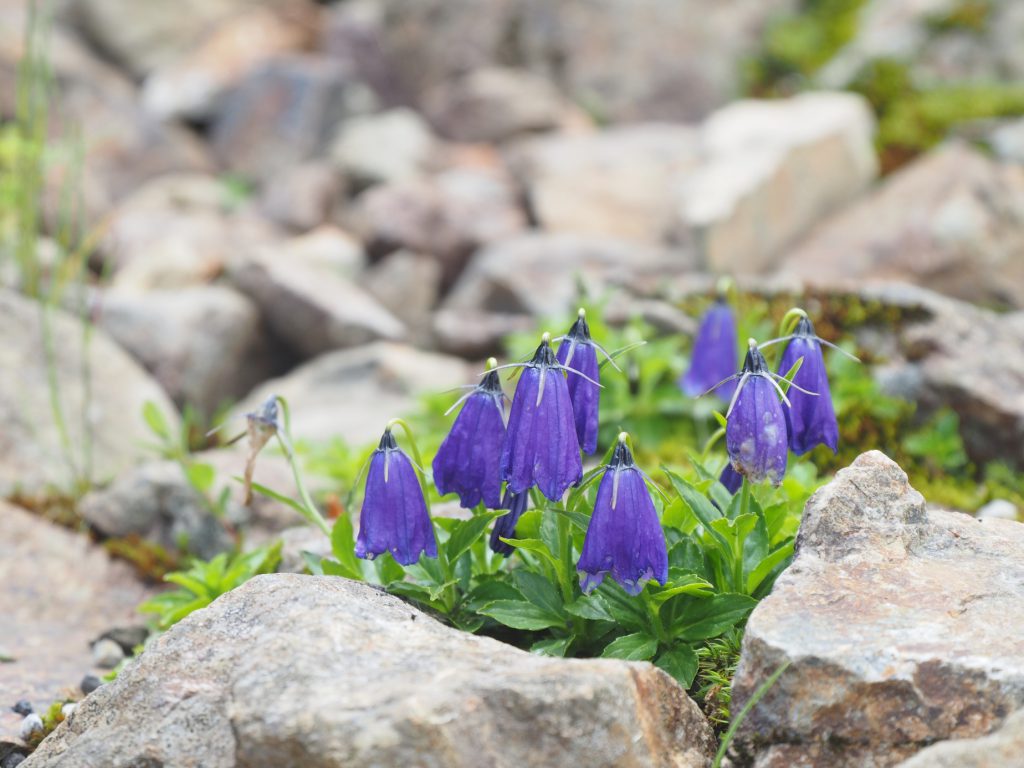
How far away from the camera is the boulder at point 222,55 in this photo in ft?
45.9

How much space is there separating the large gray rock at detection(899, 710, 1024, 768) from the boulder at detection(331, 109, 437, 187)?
9.96 metres

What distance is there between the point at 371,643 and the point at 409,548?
0.50 meters

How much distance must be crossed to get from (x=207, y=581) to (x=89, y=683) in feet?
1.85

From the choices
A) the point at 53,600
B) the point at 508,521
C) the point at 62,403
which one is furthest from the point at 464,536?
the point at 62,403

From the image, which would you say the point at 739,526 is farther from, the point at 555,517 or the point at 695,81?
the point at 695,81

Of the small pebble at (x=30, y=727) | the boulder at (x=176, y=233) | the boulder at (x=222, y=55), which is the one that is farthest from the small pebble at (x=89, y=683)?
the boulder at (x=222, y=55)

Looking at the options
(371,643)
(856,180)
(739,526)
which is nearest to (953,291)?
(856,180)

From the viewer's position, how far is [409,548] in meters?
3.22

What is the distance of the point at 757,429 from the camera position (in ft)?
10.1

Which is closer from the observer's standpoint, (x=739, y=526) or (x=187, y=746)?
(x=187, y=746)

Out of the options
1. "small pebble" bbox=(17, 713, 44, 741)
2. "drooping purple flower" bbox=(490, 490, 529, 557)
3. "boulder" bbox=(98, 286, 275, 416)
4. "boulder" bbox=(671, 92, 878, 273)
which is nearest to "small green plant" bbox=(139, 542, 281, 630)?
"small pebble" bbox=(17, 713, 44, 741)

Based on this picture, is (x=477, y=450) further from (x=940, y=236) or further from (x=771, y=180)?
(x=771, y=180)

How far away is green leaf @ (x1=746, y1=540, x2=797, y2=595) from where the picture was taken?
10.8 feet

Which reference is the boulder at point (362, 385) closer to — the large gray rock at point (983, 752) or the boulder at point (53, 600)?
the boulder at point (53, 600)
